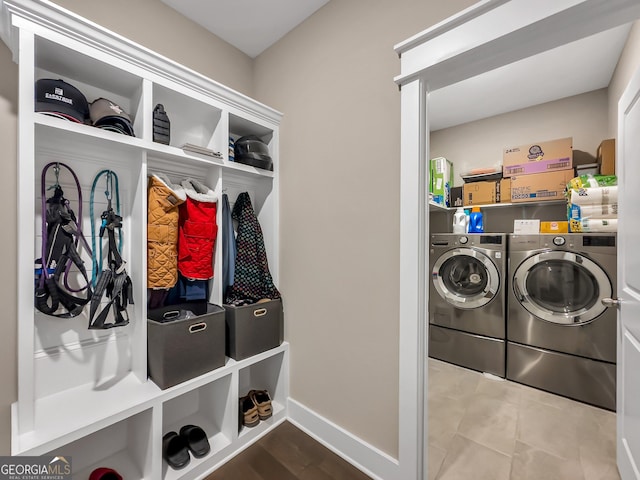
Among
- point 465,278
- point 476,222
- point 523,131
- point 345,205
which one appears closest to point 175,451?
point 345,205

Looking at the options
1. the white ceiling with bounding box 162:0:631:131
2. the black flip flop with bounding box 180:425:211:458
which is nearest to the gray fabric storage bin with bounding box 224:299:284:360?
the black flip flop with bounding box 180:425:211:458

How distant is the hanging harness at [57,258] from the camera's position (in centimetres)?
118

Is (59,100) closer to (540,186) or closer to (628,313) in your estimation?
(628,313)

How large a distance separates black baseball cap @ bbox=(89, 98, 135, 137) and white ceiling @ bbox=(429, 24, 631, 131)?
102 inches

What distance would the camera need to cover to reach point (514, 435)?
5.82 feet

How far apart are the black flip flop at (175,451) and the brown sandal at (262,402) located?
1.42 ft

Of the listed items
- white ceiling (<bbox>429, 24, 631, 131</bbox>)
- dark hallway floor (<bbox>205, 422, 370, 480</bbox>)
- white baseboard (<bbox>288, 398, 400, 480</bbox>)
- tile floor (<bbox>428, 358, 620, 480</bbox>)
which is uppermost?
white ceiling (<bbox>429, 24, 631, 131</bbox>)

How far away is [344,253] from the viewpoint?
5.18ft

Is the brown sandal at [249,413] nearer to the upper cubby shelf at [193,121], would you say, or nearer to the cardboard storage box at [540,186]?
the upper cubby shelf at [193,121]

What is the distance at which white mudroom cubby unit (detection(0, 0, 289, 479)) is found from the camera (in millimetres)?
1053

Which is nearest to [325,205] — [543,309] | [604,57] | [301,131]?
[301,131]

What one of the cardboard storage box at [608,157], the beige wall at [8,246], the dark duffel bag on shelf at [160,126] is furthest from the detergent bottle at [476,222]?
the beige wall at [8,246]

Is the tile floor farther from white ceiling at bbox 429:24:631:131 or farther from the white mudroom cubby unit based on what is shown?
white ceiling at bbox 429:24:631:131

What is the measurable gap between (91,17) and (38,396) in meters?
1.84
